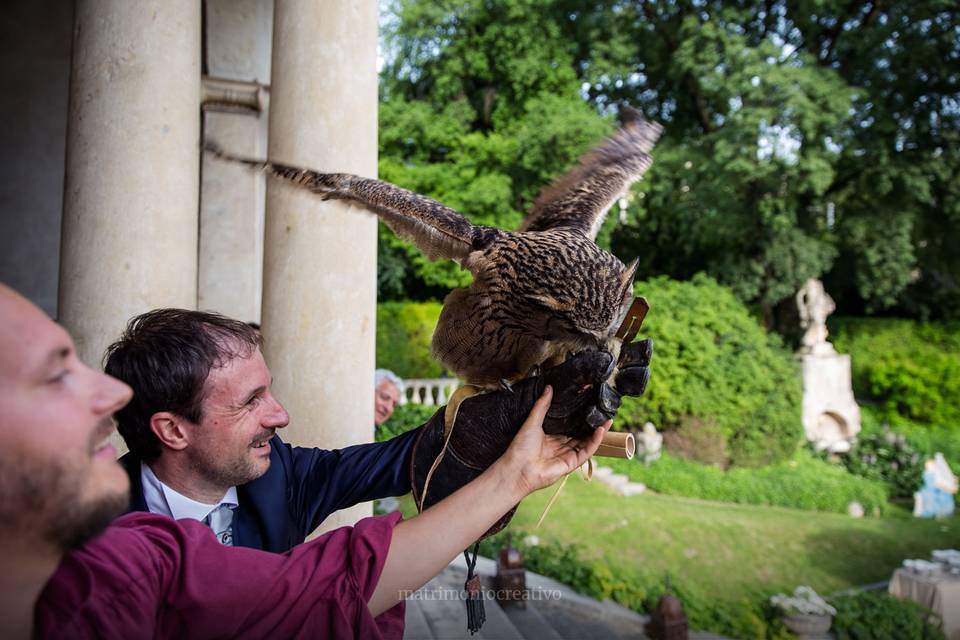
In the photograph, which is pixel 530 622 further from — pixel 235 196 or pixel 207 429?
pixel 207 429

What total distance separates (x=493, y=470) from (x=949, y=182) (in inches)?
692

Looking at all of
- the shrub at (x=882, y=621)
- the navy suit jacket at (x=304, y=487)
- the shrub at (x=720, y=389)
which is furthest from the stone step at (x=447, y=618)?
the shrub at (x=720, y=389)

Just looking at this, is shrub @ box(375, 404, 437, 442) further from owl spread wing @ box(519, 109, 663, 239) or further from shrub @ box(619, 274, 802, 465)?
owl spread wing @ box(519, 109, 663, 239)

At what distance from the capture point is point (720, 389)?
1262cm

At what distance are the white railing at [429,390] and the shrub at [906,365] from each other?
11.8m

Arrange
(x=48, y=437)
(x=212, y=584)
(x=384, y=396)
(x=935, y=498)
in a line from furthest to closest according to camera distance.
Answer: (x=935, y=498) < (x=384, y=396) < (x=212, y=584) < (x=48, y=437)

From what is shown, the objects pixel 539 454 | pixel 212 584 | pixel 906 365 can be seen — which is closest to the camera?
pixel 212 584

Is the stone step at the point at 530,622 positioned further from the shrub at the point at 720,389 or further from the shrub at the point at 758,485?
the shrub at the point at 720,389

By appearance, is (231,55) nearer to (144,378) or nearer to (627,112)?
(627,112)

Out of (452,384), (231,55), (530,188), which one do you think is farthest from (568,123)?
(231,55)

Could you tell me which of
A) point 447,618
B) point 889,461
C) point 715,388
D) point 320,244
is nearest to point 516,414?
point 320,244

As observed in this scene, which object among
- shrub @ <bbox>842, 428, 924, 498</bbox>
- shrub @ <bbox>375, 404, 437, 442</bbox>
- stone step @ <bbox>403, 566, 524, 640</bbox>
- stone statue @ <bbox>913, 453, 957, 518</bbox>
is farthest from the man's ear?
shrub @ <bbox>842, 428, 924, 498</bbox>

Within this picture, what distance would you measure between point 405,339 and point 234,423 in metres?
13.5

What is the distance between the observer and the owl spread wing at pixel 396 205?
1.86m
